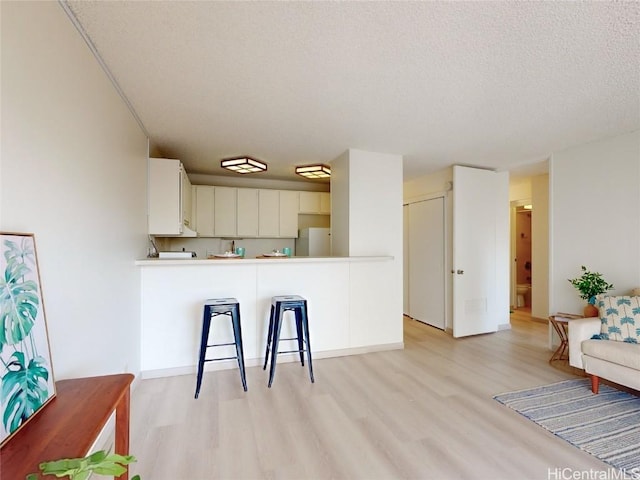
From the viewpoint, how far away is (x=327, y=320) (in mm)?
3412

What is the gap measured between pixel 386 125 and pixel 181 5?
194 cm

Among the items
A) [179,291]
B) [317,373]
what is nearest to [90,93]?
[179,291]

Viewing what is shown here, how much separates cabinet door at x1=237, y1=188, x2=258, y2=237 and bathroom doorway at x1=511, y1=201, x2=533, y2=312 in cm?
516

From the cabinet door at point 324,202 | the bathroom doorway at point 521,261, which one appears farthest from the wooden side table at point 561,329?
the cabinet door at point 324,202

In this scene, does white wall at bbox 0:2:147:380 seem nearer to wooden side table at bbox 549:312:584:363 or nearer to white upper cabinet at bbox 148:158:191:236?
white upper cabinet at bbox 148:158:191:236

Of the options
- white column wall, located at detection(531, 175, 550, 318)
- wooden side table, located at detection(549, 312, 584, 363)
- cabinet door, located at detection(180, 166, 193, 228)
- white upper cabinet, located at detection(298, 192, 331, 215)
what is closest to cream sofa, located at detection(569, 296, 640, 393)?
wooden side table, located at detection(549, 312, 584, 363)

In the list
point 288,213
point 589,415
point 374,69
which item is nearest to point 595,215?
point 589,415

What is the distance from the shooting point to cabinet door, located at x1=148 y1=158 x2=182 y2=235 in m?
3.22

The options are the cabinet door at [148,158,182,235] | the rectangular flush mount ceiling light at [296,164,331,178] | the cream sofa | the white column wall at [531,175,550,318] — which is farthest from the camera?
the white column wall at [531,175,550,318]

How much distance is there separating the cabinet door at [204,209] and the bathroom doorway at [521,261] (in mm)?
5870

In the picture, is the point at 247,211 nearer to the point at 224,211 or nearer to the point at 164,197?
the point at 224,211

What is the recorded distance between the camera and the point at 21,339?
3.29 ft


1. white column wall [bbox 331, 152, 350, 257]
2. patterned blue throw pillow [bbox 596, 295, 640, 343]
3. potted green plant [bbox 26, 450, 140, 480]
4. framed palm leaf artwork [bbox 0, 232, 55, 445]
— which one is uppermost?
white column wall [bbox 331, 152, 350, 257]

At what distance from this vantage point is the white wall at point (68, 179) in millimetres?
1120
